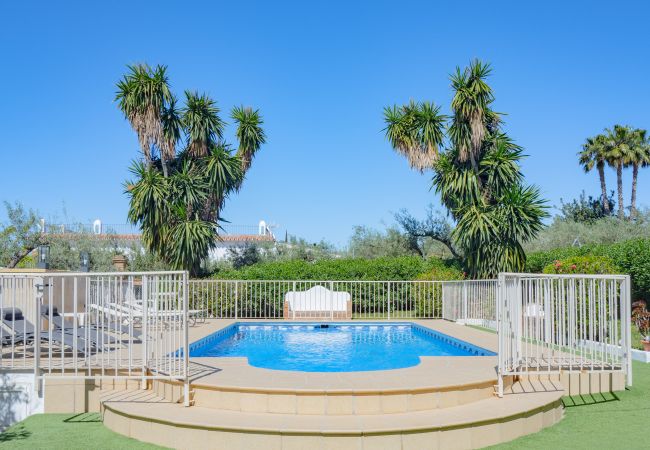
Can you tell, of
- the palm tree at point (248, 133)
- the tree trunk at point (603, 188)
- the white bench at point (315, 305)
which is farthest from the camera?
the tree trunk at point (603, 188)

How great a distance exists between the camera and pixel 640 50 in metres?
20.9

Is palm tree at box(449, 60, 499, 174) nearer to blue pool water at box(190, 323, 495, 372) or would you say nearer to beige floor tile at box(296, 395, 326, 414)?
blue pool water at box(190, 323, 495, 372)

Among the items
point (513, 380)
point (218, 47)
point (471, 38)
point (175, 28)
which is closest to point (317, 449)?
point (513, 380)

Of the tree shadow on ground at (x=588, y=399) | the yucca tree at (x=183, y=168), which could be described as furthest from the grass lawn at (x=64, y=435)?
the yucca tree at (x=183, y=168)

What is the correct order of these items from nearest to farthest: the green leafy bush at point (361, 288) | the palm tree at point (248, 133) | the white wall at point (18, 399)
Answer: the white wall at point (18, 399) → the green leafy bush at point (361, 288) → the palm tree at point (248, 133)

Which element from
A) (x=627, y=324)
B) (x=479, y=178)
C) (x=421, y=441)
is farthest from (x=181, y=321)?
(x=479, y=178)

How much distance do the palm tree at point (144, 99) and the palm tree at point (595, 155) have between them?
25.4 m

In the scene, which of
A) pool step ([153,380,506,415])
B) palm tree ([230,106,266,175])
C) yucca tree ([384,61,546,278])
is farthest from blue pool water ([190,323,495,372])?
palm tree ([230,106,266,175])

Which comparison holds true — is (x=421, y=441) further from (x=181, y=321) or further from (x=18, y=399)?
(x=18, y=399)

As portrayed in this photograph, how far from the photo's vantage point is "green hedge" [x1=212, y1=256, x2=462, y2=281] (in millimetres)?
18652

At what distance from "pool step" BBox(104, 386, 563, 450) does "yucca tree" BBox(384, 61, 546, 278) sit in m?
11.7

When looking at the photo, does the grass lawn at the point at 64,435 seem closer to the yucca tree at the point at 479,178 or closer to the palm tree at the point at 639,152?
the yucca tree at the point at 479,178

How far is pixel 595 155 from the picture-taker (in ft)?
110

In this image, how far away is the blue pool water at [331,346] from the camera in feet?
30.5
